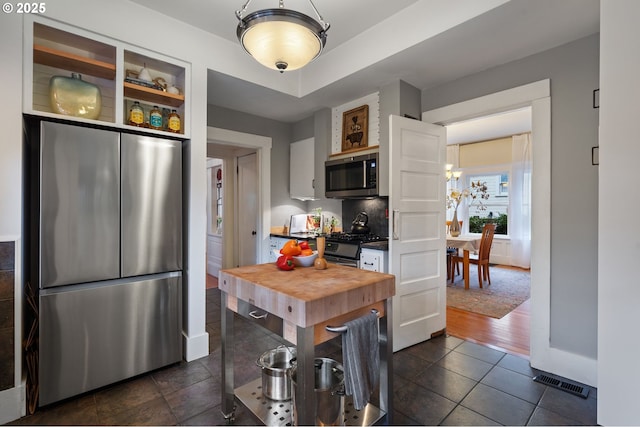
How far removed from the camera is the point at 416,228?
9.25 ft

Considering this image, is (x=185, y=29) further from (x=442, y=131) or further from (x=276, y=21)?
(x=442, y=131)

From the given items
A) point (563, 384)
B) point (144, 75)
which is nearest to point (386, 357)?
point (563, 384)

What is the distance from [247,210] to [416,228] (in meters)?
2.78

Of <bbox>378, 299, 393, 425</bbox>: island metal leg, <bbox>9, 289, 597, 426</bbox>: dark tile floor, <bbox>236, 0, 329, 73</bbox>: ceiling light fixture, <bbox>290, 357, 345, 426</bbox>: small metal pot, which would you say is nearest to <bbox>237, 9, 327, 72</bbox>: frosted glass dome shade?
<bbox>236, 0, 329, 73</bbox>: ceiling light fixture

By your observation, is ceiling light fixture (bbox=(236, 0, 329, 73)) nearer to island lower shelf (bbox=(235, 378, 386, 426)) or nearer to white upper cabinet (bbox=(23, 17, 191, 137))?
white upper cabinet (bbox=(23, 17, 191, 137))

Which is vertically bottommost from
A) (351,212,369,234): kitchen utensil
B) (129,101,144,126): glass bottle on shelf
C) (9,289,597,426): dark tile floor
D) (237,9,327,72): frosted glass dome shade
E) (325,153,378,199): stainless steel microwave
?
(9,289,597,426): dark tile floor

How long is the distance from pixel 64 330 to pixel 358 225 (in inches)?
105

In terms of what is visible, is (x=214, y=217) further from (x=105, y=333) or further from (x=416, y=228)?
(x=416, y=228)

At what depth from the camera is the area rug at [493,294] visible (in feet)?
12.5

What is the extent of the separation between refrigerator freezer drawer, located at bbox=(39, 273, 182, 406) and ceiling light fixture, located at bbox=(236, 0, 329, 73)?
5.99 feet

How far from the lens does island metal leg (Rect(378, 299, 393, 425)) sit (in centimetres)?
160

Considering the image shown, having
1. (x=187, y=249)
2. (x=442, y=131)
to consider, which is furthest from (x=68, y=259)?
(x=442, y=131)

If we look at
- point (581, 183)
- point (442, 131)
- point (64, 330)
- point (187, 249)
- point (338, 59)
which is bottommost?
point (64, 330)

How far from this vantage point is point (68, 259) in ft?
6.44
